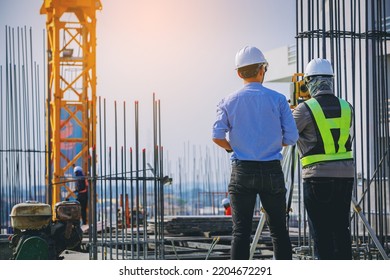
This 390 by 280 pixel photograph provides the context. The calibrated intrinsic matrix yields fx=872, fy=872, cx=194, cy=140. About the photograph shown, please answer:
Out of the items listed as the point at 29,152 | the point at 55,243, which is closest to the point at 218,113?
the point at 55,243

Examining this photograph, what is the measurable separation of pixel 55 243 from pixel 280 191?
2256mm

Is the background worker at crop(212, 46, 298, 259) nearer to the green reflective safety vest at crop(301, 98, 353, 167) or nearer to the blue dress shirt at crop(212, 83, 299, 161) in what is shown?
the blue dress shirt at crop(212, 83, 299, 161)

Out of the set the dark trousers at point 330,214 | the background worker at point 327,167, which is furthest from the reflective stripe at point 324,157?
the dark trousers at point 330,214

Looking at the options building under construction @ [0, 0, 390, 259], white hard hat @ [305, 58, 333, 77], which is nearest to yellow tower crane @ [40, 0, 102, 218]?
building under construction @ [0, 0, 390, 259]

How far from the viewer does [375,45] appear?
7590mm

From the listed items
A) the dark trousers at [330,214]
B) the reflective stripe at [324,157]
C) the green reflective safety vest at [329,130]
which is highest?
the green reflective safety vest at [329,130]

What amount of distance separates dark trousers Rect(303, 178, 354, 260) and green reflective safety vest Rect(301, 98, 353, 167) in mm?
154

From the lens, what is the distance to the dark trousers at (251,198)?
5.30 meters

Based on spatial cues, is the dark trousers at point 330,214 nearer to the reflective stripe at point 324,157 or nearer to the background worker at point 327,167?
the background worker at point 327,167

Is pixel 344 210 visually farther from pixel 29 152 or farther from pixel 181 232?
pixel 29 152

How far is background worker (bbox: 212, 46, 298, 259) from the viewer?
5.31 m

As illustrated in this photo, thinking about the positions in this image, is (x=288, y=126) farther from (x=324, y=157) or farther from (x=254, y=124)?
(x=324, y=157)

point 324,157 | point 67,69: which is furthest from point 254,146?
point 67,69

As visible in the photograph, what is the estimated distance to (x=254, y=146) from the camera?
5.36 m
